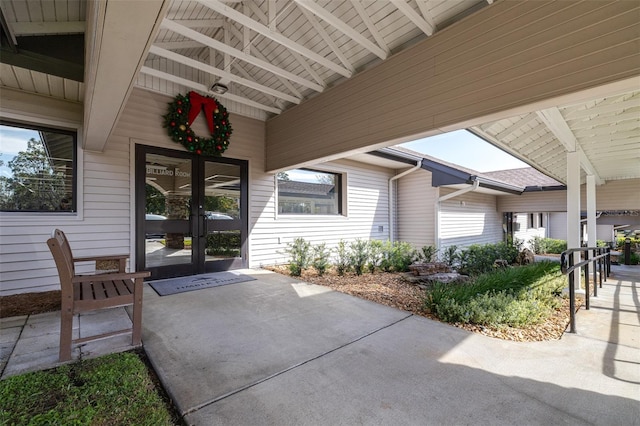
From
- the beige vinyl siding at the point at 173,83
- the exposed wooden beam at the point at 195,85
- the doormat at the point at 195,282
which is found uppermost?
the beige vinyl siding at the point at 173,83

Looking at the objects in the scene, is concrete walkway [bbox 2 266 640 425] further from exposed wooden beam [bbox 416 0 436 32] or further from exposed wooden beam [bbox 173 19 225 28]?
exposed wooden beam [bbox 173 19 225 28]

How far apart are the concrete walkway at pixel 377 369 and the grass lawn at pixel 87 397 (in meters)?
0.15

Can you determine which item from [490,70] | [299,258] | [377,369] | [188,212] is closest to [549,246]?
[299,258]

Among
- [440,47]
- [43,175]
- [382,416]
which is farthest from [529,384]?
[43,175]

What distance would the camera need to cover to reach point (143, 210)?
4.91 meters

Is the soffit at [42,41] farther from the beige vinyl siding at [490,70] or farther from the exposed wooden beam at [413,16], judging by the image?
the exposed wooden beam at [413,16]

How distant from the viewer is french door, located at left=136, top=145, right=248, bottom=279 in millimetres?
4969

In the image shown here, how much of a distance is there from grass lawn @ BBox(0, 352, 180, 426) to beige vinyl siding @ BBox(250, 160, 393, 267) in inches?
164

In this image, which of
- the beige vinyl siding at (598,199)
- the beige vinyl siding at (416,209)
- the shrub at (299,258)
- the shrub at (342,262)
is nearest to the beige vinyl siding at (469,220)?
the beige vinyl siding at (416,209)

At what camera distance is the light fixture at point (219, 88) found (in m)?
4.94

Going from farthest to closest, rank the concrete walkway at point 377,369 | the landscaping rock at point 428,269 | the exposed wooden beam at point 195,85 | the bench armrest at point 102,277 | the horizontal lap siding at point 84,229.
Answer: the landscaping rock at point 428,269 < the exposed wooden beam at point 195,85 < the horizontal lap siding at point 84,229 < the bench armrest at point 102,277 < the concrete walkway at point 377,369

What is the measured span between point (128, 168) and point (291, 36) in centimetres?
349

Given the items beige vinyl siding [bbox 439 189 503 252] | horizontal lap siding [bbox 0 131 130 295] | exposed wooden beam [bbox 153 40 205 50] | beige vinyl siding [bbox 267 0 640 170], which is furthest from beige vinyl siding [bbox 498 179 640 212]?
horizontal lap siding [bbox 0 131 130 295]

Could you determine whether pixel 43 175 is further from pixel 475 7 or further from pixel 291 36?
pixel 475 7
